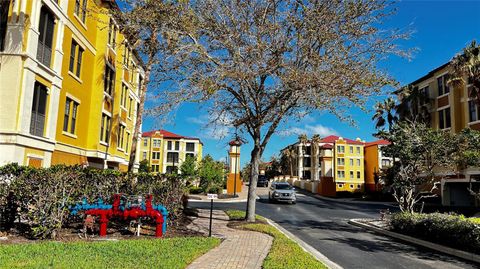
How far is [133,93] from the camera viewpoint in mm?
32094

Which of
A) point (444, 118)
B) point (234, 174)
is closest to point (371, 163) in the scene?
point (444, 118)

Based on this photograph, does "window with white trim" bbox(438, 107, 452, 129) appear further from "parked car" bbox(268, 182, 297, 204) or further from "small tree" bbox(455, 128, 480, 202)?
"small tree" bbox(455, 128, 480, 202)

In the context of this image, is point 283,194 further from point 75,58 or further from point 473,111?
point 75,58

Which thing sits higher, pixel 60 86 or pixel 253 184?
pixel 60 86

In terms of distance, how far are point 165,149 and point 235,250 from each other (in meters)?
78.9

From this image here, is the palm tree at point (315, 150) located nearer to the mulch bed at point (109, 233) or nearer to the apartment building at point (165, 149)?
the apartment building at point (165, 149)

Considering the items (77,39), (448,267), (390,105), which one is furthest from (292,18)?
(390,105)

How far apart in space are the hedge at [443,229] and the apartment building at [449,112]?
19.7 metres

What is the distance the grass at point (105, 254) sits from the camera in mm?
7312

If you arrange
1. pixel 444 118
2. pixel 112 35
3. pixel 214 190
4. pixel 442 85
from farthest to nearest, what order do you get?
pixel 214 190 < pixel 442 85 < pixel 444 118 < pixel 112 35

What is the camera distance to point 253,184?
16.1 m

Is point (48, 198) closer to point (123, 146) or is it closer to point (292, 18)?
point (292, 18)

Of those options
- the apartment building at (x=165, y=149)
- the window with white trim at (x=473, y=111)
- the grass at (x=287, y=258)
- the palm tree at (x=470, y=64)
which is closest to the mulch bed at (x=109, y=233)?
the grass at (x=287, y=258)

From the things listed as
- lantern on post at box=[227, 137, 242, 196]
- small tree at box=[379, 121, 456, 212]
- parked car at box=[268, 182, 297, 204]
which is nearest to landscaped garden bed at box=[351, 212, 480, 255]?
small tree at box=[379, 121, 456, 212]
